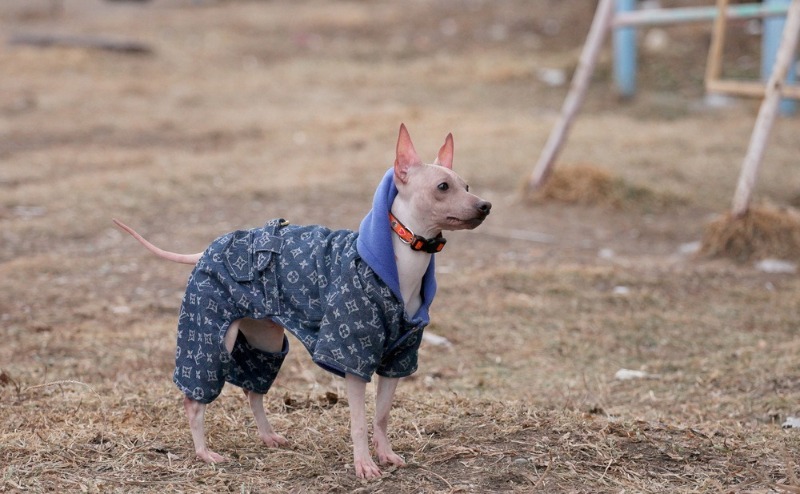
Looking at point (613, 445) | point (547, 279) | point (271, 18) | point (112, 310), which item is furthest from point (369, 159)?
point (271, 18)

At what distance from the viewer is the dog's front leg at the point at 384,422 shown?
10.9 ft

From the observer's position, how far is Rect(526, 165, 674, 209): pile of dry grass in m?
7.71

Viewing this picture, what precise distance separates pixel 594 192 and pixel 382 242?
486 cm

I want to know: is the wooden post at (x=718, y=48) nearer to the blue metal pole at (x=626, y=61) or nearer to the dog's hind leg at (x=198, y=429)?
the dog's hind leg at (x=198, y=429)

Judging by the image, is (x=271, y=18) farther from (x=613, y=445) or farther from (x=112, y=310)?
(x=613, y=445)

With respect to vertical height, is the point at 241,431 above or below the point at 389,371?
below

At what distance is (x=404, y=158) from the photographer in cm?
319

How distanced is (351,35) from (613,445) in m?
12.7

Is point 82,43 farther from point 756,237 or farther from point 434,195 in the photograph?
point 434,195

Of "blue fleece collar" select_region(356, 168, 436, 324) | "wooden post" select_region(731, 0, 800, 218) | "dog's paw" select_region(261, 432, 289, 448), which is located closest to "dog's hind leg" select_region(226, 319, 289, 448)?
"dog's paw" select_region(261, 432, 289, 448)

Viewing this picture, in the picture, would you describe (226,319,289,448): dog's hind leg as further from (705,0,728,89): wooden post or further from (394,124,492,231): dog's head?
(705,0,728,89): wooden post

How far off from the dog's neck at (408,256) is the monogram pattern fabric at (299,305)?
7 cm

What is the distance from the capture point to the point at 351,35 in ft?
51.0

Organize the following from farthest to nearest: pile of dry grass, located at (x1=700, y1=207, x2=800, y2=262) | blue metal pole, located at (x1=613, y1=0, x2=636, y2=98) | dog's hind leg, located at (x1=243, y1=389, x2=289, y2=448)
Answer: blue metal pole, located at (x1=613, y1=0, x2=636, y2=98)
pile of dry grass, located at (x1=700, y1=207, x2=800, y2=262)
dog's hind leg, located at (x1=243, y1=389, x2=289, y2=448)
